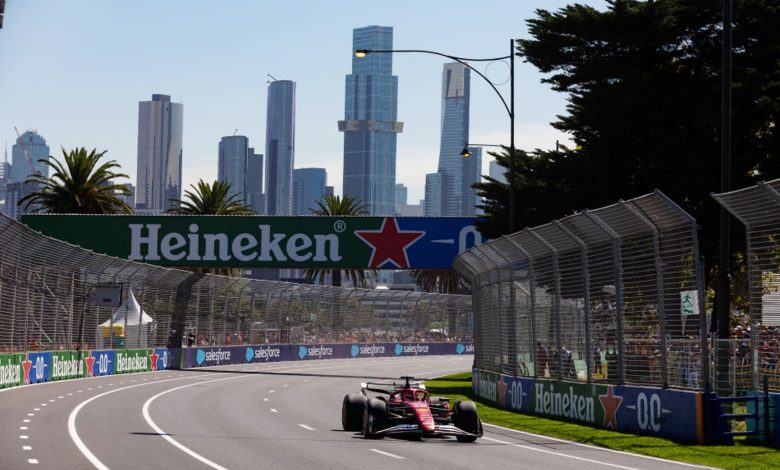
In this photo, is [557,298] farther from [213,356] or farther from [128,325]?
[213,356]

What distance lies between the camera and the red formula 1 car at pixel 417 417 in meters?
21.4

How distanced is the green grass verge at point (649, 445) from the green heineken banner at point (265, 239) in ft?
102

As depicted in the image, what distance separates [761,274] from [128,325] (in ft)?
115

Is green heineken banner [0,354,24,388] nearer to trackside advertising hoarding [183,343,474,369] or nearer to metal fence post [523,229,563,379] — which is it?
metal fence post [523,229,563,379]


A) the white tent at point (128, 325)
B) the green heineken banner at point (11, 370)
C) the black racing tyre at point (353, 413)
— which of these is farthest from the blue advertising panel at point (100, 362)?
the black racing tyre at point (353, 413)

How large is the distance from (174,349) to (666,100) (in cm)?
2579

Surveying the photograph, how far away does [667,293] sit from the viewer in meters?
21.8

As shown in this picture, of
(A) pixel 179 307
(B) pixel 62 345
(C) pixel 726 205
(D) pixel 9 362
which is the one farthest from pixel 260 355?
(C) pixel 726 205

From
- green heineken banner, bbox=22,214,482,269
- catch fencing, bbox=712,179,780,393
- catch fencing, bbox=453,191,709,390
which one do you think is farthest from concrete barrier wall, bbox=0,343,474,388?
catch fencing, bbox=712,179,780,393

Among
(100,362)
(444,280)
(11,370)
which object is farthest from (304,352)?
(11,370)

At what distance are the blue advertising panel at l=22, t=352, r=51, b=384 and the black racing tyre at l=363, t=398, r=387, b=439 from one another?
19.4 m

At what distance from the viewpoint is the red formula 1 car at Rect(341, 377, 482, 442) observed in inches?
842

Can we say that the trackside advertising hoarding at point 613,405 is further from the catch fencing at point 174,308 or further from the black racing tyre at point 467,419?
the catch fencing at point 174,308

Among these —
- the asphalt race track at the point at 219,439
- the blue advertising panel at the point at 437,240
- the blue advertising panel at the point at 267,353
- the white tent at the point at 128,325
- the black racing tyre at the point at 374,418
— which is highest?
the blue advertising panel at the point at 437,240
